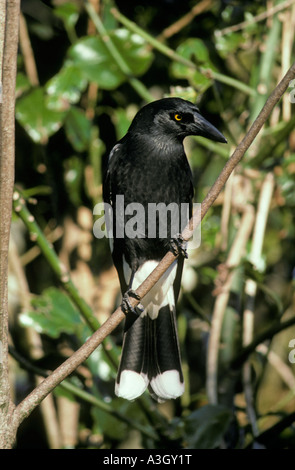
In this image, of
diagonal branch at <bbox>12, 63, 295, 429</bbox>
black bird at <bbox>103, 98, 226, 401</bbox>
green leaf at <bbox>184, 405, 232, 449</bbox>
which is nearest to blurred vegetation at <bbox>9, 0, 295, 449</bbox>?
green leaf at <bbox>184, 405, 232, 449</bbox>

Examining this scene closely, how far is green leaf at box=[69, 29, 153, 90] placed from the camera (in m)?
2.61

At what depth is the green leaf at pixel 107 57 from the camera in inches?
103

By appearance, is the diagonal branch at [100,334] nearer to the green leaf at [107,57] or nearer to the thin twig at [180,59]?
the thin twig at [180,59]

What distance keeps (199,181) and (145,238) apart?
2.09 feet

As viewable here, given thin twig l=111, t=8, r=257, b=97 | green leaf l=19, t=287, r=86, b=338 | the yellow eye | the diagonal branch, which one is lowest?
the diagonal branch

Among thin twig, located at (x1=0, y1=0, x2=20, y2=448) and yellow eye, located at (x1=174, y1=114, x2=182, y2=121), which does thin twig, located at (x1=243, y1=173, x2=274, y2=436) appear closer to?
yellow eye, located at (x1=174, y1=114, x2=182, y2=121)

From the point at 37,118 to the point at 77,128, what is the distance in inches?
7.5

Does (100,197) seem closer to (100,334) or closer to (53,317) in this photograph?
(53,317)

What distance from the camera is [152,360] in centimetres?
232

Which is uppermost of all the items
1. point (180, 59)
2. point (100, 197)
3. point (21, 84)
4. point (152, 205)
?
point (21, 84)

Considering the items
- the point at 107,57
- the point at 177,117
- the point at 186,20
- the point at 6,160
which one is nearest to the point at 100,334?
the point at 6,160

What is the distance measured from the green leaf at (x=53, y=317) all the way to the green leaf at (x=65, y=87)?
0.77 metres
